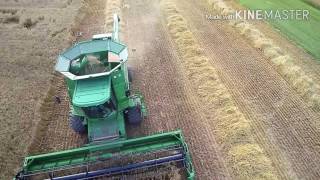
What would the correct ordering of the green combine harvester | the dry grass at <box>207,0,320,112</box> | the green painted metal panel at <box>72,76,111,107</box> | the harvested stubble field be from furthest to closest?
the dry grass at <box>207,0,320,112</box> → the harvested stubble field → the green combine harvester → the green painted metal panel at <box>72,76,111,107</box>

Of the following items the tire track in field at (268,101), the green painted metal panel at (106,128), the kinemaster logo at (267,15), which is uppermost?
the green painted metal panel at (106,128)

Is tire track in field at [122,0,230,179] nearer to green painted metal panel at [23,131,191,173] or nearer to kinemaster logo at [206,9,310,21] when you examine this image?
green painted metal panel at [23,131,191,173]

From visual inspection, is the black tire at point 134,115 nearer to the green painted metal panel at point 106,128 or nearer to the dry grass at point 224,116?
the green painted metal panel at point 106,128

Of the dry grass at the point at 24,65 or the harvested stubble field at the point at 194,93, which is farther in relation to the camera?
the dry grass at the point at 24,65

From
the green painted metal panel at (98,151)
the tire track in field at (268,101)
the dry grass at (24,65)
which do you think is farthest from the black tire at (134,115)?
the tire track in field at (268,101)

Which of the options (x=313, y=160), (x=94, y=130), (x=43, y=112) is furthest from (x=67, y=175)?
(x=313, y=160)

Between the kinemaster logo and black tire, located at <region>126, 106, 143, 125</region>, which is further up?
black tire, located at <region>126, 106, 143, 125</region>

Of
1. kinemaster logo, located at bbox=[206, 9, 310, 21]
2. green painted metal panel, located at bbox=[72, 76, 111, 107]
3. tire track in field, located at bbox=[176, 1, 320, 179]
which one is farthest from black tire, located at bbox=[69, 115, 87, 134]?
kinemaster logo, located at bbox=[206, 9, 310, 21]
